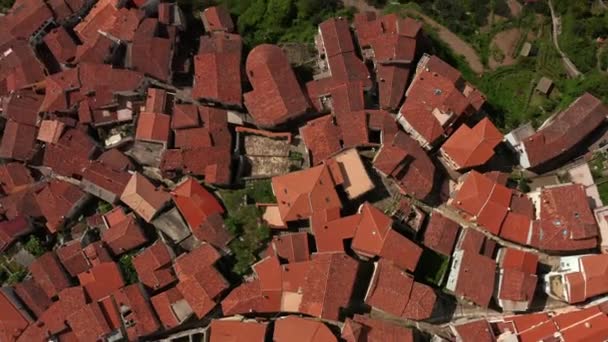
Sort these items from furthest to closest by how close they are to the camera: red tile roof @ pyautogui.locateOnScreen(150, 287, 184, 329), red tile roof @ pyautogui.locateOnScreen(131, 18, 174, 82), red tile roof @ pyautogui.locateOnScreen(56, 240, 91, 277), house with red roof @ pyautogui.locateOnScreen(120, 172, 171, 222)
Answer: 1. red tile roof @ pyautogui.locateOnScreen(131, 18, 174, 82)
2. red tile roof @ pyautogui.locateOnScreen(56, 240, 91, 277)
3. house with red roof @ pyautogui.locateOnScreen(120, 172, 171, 222)
4. red tile roof @ pyautogui.locateOnScreen(150, 287, 184, 329)

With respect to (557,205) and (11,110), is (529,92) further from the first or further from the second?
(11,110)

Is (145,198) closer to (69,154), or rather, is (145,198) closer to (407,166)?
(69,154)

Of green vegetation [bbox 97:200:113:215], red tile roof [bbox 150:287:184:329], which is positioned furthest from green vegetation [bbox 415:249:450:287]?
green vegetation [bbox 97:200:113:215]

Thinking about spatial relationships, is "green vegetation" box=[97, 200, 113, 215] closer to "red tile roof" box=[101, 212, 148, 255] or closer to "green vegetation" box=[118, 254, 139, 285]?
"red tile roof" box=[101, 212, 148, 255]

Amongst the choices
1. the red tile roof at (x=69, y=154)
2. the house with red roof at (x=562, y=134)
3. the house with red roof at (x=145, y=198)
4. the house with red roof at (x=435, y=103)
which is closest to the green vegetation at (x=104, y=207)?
the house with red roof at (x=145, y=198)

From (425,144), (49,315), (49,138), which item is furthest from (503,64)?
(49,315)

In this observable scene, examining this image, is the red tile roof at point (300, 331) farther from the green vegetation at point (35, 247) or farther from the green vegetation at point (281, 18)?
the green vegetation at point (281, 18)
